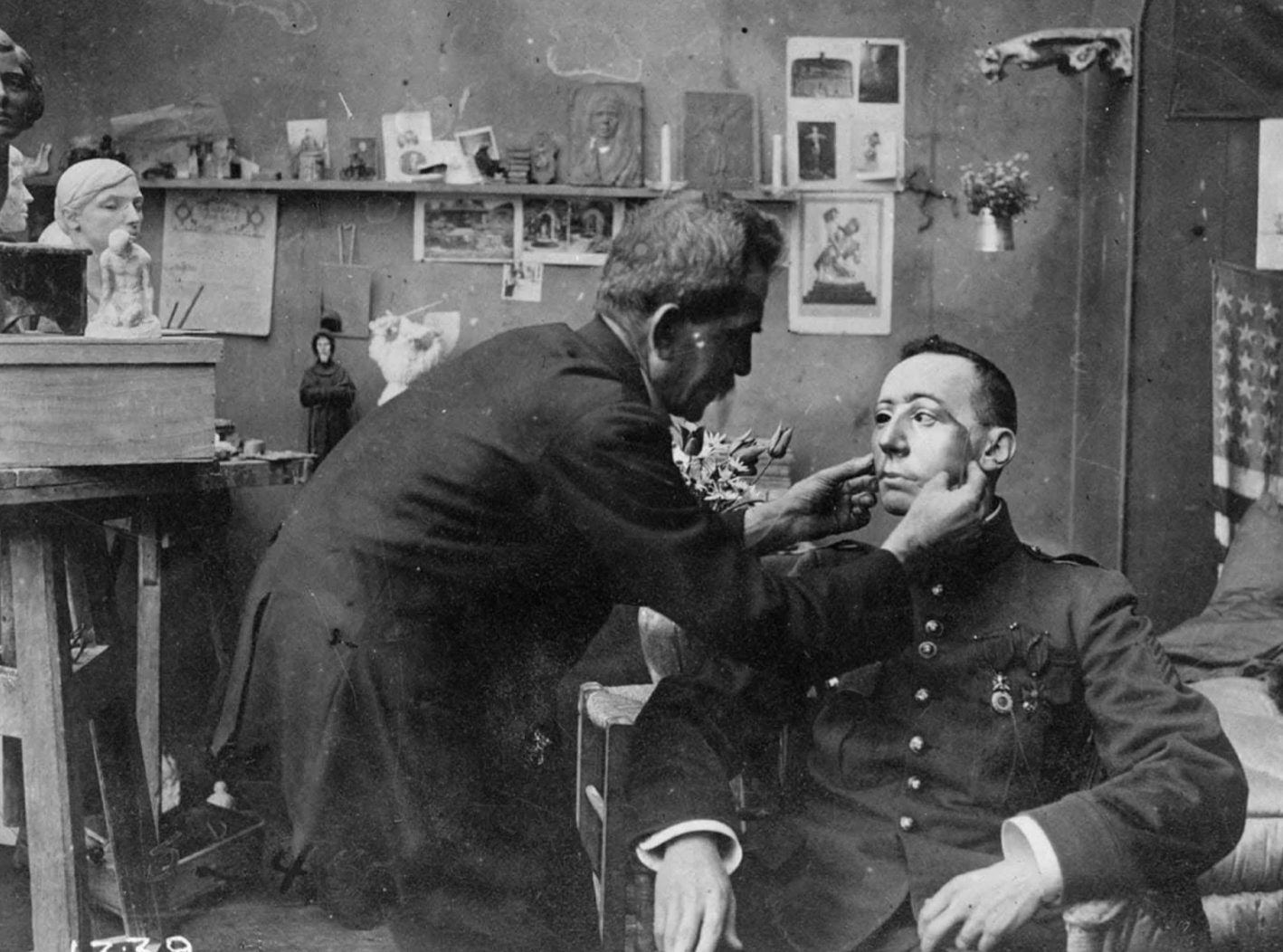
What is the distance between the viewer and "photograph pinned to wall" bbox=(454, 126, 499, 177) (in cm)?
374

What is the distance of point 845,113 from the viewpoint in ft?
12.4

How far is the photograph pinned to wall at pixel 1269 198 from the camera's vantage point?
3.08 meters

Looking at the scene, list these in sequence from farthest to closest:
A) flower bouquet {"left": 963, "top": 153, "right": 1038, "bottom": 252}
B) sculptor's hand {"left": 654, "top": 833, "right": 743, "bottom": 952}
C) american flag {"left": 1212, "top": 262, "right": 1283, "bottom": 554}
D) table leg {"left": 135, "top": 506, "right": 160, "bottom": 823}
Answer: flower bouquet {"left": 963, "top": 153, "right": 1038, "bottom": 252} < american flag {"left": 1212, "top": 262, "right": 1283, "bottom": 554} < table leg {"left": 135, "top": 506, "right": 160, "bottom": 823} < sculptor's hand {"left": 654, "top": 833, "right": 743, "bottom": 952}

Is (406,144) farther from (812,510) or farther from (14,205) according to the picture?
(812,510)

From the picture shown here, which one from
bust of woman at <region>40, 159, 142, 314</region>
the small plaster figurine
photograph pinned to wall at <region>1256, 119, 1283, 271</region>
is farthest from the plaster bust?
photograph pinned to wall at <region>1256, 119, 1283, 271</region>

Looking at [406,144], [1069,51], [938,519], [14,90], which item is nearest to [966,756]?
[938,519]

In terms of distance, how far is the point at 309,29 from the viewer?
3.62 metres

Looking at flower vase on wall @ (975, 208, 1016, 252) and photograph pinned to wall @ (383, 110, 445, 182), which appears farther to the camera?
photograph pinned to wall @ (383, 110, 445, 182)

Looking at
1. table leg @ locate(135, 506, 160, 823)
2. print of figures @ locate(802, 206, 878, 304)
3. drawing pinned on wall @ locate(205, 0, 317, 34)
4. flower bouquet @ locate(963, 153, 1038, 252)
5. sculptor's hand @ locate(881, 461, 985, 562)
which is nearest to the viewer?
sculptor's hand @ locate(881, 461, 985, 562)

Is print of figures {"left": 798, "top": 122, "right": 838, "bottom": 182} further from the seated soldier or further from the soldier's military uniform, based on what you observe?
the soldier's military uniform

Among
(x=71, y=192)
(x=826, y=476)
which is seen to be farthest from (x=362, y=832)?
(x=71, y=192)

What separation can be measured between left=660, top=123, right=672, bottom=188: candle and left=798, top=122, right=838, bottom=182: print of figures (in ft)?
1.28

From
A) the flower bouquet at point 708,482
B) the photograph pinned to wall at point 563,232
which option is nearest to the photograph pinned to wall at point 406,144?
the photograph pinned to wall at point 563,232

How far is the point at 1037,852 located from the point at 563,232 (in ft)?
8.92
